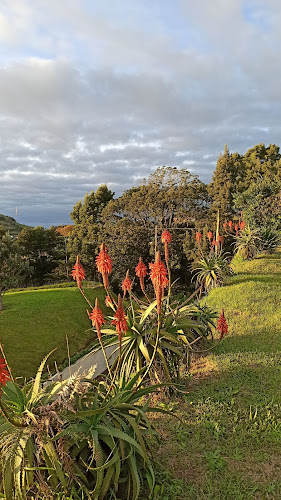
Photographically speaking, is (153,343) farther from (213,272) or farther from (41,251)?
(41,251)

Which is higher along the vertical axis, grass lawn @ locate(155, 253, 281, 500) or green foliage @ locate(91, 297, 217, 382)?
green foliage @ locate(91, 297, 217, 382)

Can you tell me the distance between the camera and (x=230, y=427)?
13.1ft

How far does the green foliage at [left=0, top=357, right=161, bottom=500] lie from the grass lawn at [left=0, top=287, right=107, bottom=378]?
7.42m

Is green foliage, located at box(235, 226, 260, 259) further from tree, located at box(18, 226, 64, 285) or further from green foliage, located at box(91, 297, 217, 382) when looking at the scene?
tree, located at box(18, 226, 64, 285)

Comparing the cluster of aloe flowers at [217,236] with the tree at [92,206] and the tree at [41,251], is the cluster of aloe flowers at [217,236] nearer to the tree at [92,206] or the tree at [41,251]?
the tree at [92,206]

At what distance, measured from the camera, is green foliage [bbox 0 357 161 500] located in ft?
8.38

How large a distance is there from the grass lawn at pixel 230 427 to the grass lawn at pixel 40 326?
5681mm

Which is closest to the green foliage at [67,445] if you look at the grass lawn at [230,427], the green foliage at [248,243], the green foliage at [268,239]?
the grass lawn at [230,427]

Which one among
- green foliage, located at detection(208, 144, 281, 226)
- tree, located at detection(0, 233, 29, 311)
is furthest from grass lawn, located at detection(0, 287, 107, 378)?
green foliage, located at detection(208, 144, 281, 226)

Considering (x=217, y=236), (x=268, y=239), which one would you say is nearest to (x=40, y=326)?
(x=217, y=236)

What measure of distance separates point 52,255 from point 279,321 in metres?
24.7

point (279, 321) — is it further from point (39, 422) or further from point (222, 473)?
point (39, 422)

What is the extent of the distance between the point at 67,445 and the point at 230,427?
2261 millimetres

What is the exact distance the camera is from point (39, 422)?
259 cm
